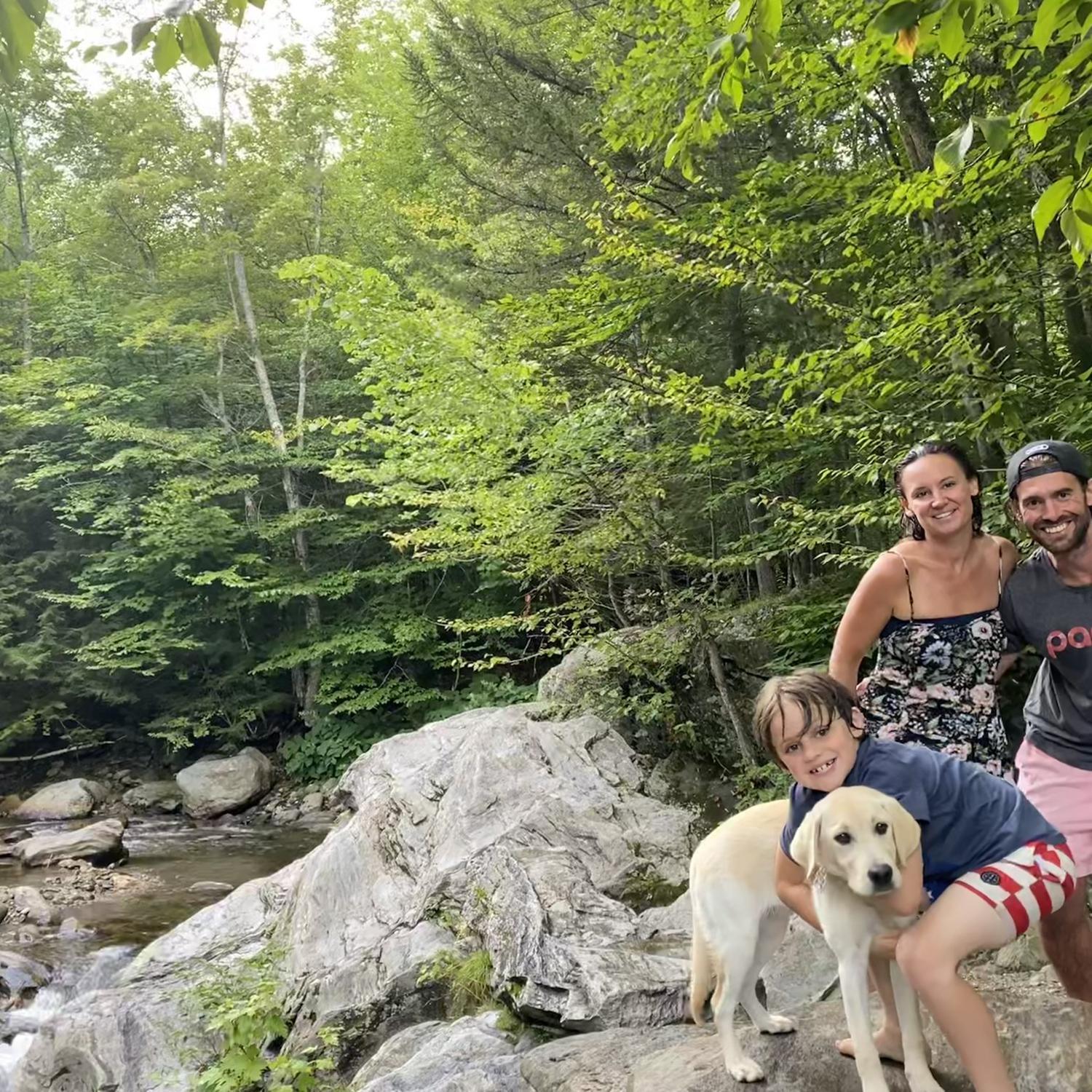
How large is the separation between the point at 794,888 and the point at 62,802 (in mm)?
14841

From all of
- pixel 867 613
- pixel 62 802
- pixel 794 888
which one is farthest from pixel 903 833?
pixel 62 802

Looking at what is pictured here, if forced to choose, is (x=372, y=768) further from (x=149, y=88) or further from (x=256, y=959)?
(x=149, y=88)

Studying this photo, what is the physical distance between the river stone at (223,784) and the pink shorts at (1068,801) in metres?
13.8

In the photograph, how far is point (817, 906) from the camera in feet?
6.91

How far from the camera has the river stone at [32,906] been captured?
921 centimetres

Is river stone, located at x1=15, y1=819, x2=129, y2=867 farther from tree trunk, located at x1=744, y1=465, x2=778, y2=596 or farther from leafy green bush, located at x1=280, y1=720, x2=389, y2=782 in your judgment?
tree trunk, located at x1=744, y1=465, x2=778, y2=596

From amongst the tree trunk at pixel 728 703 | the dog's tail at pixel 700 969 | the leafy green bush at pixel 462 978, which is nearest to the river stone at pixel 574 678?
the tree trunk at pixel 728 703

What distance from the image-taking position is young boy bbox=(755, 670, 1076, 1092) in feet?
6.23

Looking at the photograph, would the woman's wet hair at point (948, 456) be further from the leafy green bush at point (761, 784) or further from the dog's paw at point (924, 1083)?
the leafy green bush at point (761, 784)

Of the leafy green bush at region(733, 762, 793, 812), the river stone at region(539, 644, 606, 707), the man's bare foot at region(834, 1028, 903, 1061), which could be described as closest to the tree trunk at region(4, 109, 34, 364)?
the river stone at region(539, 644, 606, 707)

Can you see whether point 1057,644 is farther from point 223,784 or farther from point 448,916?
point 223,784

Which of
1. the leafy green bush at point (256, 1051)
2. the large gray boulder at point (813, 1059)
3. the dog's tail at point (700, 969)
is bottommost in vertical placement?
the leafy green bush at point (256, 1051)

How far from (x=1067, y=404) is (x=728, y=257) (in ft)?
9.52

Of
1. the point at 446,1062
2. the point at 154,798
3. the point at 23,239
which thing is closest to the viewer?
the point at 446,1062
